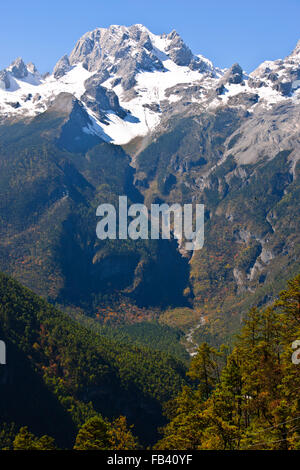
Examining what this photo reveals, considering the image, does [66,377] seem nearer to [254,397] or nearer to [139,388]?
[139,388]

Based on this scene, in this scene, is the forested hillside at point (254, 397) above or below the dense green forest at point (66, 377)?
below

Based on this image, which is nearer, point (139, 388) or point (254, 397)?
point (254, 397)

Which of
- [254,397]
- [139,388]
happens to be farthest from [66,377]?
[254,397]

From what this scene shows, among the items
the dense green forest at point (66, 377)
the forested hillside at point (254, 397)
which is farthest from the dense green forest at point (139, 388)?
the dense green forest at point (66, 377)

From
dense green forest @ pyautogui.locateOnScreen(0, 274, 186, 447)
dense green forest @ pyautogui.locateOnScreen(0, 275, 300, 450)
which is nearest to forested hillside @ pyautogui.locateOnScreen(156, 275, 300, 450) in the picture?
dense green forest @ pyautogui.locateOnScreen(0, 275, 300, 450)

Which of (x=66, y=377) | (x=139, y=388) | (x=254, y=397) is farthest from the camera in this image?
(x=139, y=388)

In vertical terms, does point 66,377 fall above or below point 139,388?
above

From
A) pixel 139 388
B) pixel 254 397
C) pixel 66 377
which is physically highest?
pixel 66 377

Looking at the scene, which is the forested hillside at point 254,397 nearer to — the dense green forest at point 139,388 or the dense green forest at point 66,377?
the dense green forest at point 139,388
